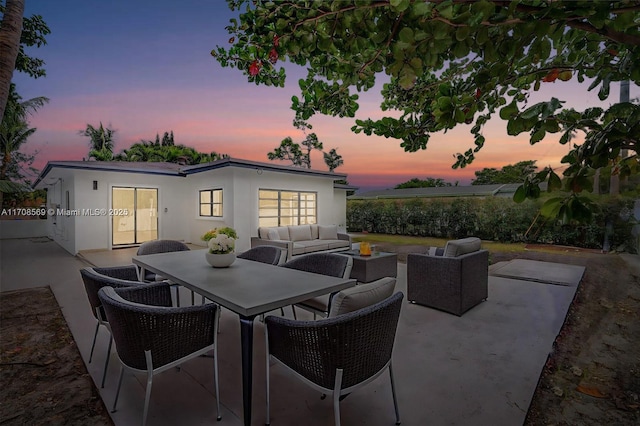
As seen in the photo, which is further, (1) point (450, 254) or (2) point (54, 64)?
(2) point (54, 64)

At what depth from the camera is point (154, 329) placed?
1875 millimetres

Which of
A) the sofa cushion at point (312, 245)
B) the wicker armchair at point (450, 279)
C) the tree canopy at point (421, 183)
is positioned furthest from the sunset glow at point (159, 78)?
the tree canopy at point (421, 183)

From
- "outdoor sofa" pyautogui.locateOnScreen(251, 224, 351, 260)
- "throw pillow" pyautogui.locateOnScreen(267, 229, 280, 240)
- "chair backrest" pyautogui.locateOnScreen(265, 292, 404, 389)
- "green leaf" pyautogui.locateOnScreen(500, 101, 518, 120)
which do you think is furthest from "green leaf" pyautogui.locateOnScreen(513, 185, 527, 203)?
"throw pillow" pyautogui.locateOnScreen(267, 229, 280, 240)

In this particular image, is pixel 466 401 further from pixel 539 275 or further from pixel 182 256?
pixel 539 275

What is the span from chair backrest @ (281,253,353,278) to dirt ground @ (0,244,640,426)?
1748 mm

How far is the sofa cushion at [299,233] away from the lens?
27.8ft

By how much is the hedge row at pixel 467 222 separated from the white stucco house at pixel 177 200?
15.0ft

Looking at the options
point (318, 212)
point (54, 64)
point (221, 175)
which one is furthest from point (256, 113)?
point (54, 64)

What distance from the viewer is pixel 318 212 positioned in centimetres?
1100

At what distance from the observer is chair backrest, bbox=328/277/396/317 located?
5.85ft

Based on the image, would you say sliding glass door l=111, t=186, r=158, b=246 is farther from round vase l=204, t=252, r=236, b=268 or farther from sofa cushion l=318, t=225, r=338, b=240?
round vase l=204, t=252, r=236, b=268

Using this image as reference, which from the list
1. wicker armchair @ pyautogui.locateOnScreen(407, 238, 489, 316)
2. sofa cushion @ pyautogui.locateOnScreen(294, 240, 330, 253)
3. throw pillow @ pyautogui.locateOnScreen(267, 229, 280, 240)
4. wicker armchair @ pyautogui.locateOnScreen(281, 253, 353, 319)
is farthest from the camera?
throw pillow @ pyautogui.locateOnScreen(267, 229, 280, 240)

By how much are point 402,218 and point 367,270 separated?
9832 millimetres

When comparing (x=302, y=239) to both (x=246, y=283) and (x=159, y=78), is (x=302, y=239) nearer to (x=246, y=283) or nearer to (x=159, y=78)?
(x=159, y=78)
